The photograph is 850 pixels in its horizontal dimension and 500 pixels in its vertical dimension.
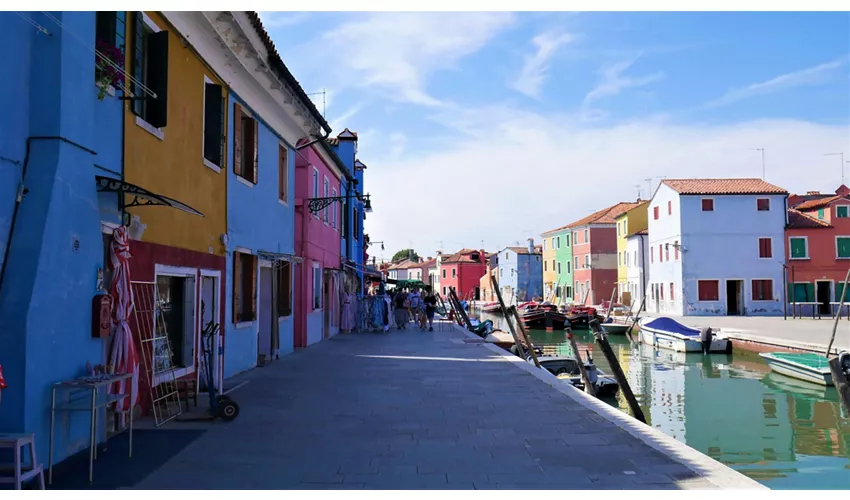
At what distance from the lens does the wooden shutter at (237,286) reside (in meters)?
11.5

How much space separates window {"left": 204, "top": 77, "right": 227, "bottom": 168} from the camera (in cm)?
1002

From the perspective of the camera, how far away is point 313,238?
1836cm

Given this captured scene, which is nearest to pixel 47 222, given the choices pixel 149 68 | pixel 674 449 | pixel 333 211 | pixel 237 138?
pixel 149 68

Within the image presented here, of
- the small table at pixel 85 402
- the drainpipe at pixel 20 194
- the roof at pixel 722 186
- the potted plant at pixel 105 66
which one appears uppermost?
the roof at pixel 722 186

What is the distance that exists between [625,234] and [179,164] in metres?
49.3

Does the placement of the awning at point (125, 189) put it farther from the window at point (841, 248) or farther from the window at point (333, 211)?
the window at point (841, 248)

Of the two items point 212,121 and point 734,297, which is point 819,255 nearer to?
point 734,297

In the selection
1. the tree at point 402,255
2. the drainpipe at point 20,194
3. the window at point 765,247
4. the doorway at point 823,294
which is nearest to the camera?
the drainpipe at point 20,194

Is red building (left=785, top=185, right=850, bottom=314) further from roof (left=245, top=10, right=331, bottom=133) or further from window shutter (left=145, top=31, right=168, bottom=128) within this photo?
window shutter (left=145, top=31, right=168, bottom=128)

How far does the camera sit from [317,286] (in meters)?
19.5

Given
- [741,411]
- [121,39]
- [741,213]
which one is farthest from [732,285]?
[121,39]

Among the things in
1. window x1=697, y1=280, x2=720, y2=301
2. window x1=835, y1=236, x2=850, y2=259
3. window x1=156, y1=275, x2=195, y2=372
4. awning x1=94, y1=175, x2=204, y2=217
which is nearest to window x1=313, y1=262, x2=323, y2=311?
window x1=156, y1=275, x2=195, y2=372

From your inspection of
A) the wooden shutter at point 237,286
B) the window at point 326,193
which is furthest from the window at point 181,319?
the window at point 326,193

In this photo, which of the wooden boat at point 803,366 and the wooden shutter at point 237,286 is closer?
the wooden shutter at point 237,286
